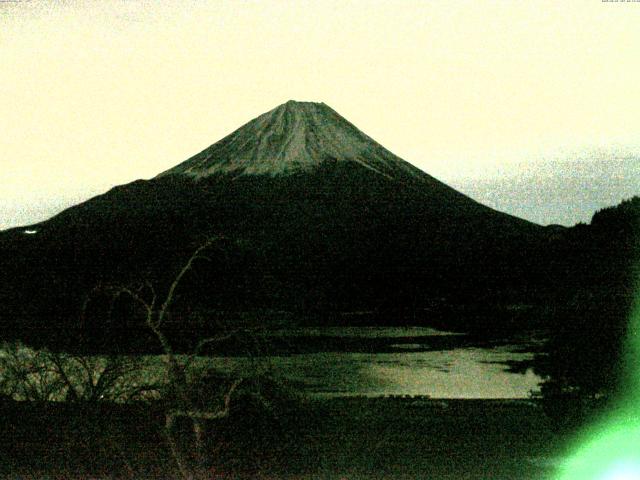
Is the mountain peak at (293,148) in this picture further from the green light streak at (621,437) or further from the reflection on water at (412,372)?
the green light streak at (621,437)

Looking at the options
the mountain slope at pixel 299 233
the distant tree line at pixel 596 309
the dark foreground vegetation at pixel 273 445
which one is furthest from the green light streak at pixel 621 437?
the mountain slope at pixel 299 233

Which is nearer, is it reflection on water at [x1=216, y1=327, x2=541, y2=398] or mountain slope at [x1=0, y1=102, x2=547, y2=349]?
reflection on water at [x1=216, y1=327, x2=541, y2=398]

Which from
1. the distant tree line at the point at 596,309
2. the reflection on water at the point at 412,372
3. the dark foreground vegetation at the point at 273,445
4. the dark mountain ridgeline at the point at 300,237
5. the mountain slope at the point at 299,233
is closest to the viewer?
the distant tree line at the point at 596,309

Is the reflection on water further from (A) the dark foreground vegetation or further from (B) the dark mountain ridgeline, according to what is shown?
(A) the dark foreground vegetation

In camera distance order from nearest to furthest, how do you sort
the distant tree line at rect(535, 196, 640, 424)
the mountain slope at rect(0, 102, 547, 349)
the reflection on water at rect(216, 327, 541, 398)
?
the distant tree line at rect(535, 196, 640, 424) < the reflection on water at rect(216, 327, 541, 398) < the mountain slope at rect(0, 102, 547, 349)

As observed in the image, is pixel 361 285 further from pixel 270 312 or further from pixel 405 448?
pixel 405 448

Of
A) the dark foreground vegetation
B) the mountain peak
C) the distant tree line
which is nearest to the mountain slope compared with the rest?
the mountain peak

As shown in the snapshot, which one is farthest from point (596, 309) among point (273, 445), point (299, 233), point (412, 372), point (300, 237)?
point (299, 233)
